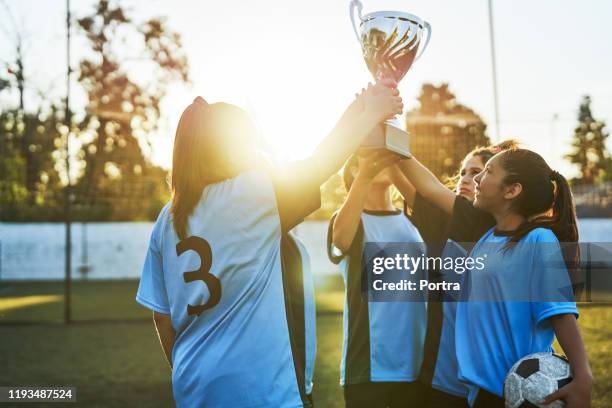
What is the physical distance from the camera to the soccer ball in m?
2.19

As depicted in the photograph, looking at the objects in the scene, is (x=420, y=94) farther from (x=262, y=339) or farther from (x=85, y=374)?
(x=262, y=339)

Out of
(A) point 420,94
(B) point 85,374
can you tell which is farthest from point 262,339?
(A) point 420,94

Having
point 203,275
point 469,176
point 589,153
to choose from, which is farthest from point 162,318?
point 589,153

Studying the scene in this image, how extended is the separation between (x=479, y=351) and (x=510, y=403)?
0.74ft

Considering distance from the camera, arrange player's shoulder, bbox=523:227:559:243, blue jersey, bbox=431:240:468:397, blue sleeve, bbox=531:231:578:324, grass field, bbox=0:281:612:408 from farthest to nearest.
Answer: grass field, bbox=0:281:612:408 < blue jersey, bbox=431:240:468:397 < player's shoulder, bbox=523:227:559:243 < blue sleeve, bbox=531:231:578:324

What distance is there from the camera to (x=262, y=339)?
6.52ft

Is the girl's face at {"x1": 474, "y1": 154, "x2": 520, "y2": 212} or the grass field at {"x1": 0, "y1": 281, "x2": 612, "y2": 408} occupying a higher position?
the girl's face at {"x1": 474, "y1": 154, "x2": 520, "y2": 212}

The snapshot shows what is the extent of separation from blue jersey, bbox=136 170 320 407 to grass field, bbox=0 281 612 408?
135 inches

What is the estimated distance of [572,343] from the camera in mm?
2176

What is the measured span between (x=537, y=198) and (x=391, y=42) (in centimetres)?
91

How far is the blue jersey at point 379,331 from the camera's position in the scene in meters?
3.15

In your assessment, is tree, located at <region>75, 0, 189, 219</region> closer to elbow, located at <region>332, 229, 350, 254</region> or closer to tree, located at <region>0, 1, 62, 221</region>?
tree, located at <region>0, 1, 62, 221</region>

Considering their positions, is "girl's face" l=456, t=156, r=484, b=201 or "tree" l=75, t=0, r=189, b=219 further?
"tree" l=75, t=0, r=189, b=219

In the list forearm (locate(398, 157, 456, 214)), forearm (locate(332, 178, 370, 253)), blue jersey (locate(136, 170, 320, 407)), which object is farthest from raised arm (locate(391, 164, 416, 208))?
blue jersey (locate(136, 170, 320, 407))
